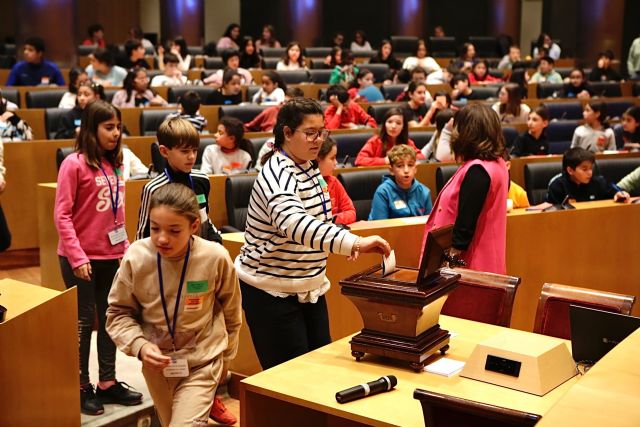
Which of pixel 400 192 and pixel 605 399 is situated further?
pixel 400 192

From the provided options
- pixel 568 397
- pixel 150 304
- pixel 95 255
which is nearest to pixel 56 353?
pixel 95 255

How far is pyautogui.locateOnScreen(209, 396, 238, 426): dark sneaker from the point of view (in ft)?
13.2

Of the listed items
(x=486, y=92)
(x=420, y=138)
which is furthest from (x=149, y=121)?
(x=486, y=92)

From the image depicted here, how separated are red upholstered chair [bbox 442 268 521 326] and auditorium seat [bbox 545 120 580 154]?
5.74 meters

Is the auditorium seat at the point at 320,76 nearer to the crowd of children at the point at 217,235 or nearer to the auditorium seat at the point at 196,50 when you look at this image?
the auditorium seat at the point at 196,50

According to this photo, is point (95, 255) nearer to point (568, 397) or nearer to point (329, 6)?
point (568, 397)

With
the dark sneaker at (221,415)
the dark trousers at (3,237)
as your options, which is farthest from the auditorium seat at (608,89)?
the dark trousers at (3,237)

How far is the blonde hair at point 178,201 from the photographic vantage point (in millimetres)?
2617

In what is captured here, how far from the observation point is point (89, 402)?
12.8 feet

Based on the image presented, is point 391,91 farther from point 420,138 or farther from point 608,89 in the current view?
point 420,138

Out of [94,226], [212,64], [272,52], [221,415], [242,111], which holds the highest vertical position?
[272,52]

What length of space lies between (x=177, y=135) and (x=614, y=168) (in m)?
4.04

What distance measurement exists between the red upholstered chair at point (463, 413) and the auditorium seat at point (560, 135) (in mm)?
7023

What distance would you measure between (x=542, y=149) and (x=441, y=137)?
1.14 metres
